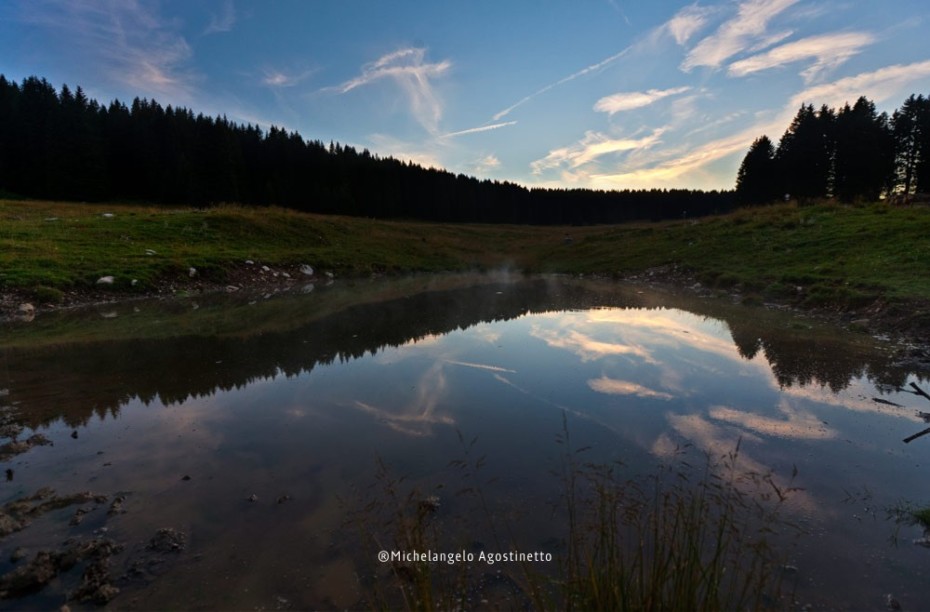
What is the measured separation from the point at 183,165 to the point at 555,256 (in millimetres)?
55899

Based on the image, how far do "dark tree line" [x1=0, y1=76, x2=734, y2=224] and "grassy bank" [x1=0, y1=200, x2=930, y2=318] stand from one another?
1356 inches

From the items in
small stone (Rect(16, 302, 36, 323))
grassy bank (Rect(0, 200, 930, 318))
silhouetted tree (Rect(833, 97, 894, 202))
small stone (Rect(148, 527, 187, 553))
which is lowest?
small stone (Rect(148, 527, 187, 553))

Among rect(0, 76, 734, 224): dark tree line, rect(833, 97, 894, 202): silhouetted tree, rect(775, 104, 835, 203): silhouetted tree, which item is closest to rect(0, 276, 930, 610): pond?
rect(833, 97, 894, 202): silhouetted tree

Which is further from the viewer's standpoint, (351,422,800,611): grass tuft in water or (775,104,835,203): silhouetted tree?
(775,104,835,203): silhouetted tree

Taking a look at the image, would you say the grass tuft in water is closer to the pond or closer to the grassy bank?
the pond

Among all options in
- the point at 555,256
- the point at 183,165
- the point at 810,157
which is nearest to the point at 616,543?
the point at 555,256

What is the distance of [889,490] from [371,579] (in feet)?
17.8

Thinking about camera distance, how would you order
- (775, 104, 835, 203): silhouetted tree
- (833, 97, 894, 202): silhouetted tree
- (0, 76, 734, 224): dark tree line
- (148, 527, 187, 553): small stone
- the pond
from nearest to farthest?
the pond, (148, 527, 187, 553): small stone, (833, 97, 894, 202): silhouetted tree, (775, 104, 835, 203): silhouetted tree, (0, 76, 734, 224): dark tree line

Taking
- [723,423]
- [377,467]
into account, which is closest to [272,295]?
[377,467]

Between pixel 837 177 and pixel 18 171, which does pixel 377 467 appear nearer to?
pixel 837 177

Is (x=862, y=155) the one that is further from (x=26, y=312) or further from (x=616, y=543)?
(x=26, y=312)

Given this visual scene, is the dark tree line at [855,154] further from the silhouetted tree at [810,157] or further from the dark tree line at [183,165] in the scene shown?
the dark tree line at [183,165]

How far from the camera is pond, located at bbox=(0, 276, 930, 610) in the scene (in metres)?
3.76

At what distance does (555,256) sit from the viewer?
43969 mm
